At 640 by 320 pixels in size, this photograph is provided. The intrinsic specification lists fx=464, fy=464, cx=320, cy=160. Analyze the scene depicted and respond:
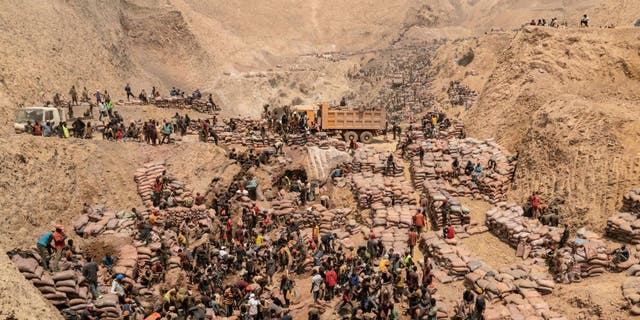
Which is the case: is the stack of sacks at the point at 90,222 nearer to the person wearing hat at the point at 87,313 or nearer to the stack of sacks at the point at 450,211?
the person wearing hat at the point at 87,313

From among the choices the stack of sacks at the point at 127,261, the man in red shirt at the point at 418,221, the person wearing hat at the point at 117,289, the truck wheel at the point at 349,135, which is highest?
the truck wheel at the point at 349,135

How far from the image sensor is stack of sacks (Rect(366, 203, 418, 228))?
1998cm

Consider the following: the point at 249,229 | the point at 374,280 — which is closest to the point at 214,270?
the point at 249,229

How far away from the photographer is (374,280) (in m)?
15.7

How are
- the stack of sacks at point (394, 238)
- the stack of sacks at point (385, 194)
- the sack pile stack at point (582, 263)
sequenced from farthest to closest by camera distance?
1. the stack of sacks at point (385, 194)
2. the stack of sacks at point (394, 238)
3. the sack pile stack at point (582, 263)

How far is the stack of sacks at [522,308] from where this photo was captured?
14.1m

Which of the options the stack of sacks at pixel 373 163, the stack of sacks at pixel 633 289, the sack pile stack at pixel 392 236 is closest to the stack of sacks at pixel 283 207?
the sack pile stack at pixel 392 236

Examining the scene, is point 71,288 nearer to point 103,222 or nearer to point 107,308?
point 107,308

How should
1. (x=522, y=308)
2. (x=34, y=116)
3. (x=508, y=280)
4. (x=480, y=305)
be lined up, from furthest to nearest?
(x=34, y=116) → (x=508, y=280) → (x=522, y=308) → (x=480, y=305)

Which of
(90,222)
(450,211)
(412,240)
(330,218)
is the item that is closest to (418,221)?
(412,240)

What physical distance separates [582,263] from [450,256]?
14.5ft

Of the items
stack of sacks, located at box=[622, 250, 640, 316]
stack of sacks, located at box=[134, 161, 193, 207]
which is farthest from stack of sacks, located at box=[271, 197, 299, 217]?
stack of sacks, located at box=[622, 250, 640, 316]

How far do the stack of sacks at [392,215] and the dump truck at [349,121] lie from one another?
7500 millimetres

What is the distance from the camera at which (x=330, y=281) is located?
15555 mm
